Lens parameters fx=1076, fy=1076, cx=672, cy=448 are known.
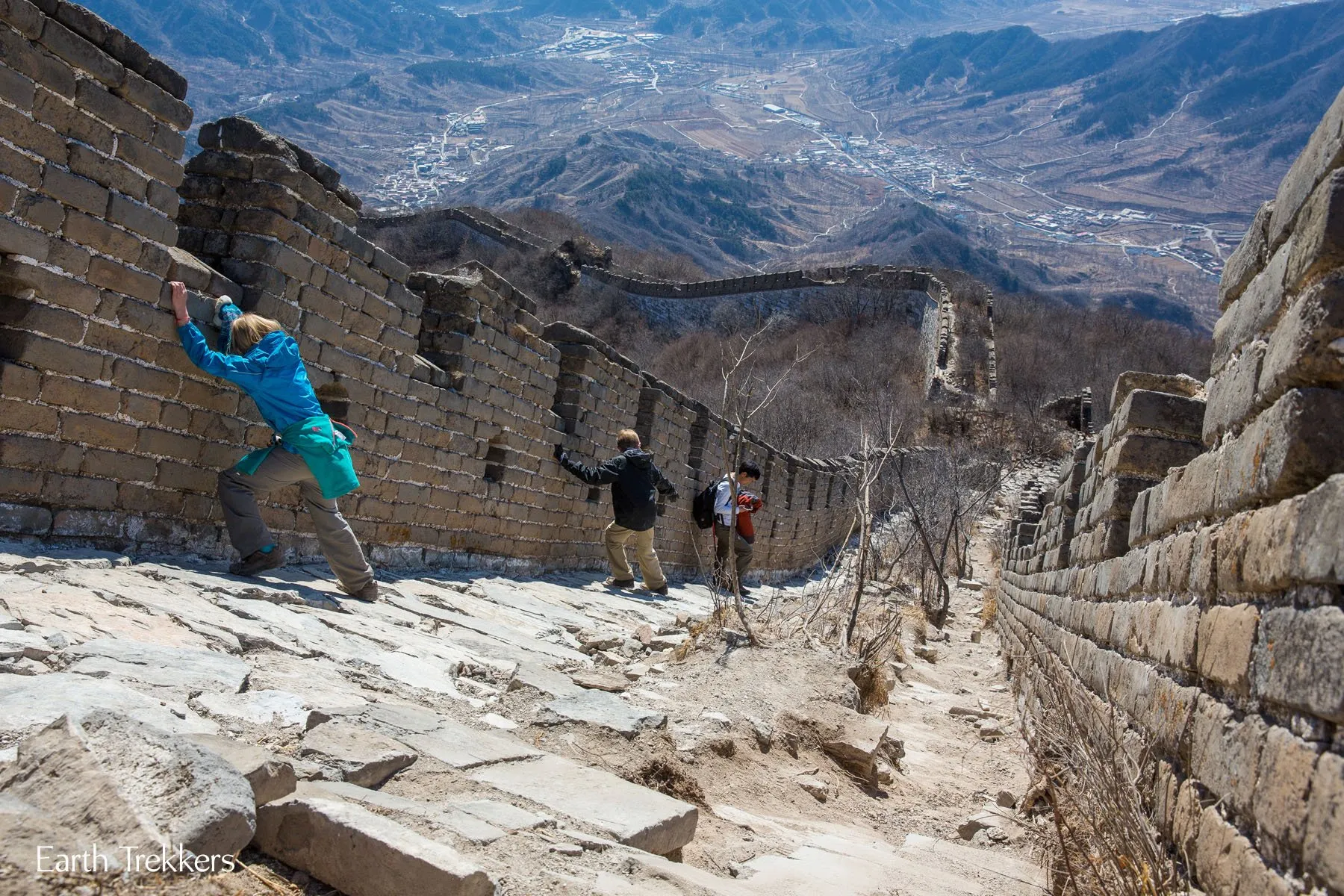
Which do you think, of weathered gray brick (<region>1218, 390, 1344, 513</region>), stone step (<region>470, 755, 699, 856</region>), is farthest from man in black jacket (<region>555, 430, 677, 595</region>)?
weathered gray brick (<region>1218, 390, 1344, 513</region>)

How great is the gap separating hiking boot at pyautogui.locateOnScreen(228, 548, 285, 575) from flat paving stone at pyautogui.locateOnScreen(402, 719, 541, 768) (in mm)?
2137

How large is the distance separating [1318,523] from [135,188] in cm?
483

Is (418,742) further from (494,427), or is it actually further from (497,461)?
(497,461)

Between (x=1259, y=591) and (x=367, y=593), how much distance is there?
176 inches

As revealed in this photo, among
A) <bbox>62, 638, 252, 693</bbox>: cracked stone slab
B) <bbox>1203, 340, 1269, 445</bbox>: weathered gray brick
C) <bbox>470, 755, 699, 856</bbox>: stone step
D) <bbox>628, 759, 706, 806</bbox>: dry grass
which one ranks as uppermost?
<bbox>1203, 340, 1269, 445</bbox>: weathered gray brick

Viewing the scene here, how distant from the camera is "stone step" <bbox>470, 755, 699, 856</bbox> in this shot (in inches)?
116

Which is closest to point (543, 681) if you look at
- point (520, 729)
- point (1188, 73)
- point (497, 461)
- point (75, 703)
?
point (520, 729)

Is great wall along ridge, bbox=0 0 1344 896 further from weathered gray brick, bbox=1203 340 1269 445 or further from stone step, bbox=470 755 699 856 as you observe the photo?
stone step, bbox=470 755 699 856

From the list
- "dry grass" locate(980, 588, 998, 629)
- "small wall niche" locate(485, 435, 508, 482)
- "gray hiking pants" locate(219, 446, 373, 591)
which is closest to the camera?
"gray hiking pants" locate(219, 446, 373, 591)

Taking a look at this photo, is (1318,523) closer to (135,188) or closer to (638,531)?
(135,188)

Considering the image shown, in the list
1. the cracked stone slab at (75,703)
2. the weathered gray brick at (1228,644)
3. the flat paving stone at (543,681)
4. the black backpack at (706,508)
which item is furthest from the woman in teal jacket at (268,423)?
the black backpack at (706,508)

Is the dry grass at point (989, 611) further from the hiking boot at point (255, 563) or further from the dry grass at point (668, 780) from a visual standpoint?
the dry grass at point (668, 780)

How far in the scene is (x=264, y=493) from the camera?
5.43 meters

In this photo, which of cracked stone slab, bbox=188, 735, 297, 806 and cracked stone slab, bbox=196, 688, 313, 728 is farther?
cracked stone slab, bbox=196, 688, 313, 728
